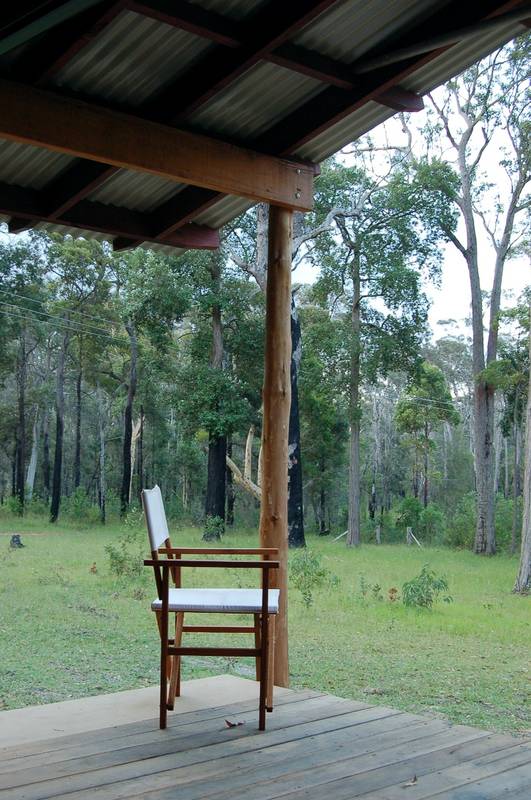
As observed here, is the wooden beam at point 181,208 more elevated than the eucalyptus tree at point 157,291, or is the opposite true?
the eucalyptus tree at point 157,291

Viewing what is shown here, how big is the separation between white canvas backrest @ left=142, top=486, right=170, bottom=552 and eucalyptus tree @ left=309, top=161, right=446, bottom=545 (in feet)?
40.3

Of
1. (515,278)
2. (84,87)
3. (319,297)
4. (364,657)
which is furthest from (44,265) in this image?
(84,87)

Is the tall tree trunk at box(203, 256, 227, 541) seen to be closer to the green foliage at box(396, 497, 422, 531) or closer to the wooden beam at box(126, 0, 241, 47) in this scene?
the green foliage at box(396, 497, 422, 531)

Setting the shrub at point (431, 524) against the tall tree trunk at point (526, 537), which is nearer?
the tall tree trunk at point (526, 537)

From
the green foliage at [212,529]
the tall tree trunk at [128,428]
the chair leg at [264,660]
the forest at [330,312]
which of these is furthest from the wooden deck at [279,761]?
the tall tree trunk at [128,428]

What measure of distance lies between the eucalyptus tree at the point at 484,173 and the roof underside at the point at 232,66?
12473 millimetres

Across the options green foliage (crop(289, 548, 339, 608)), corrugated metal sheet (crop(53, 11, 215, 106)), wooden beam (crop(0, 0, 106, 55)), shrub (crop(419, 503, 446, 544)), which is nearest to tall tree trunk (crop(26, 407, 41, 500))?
shrub (crop(419, 503, 446, 544))

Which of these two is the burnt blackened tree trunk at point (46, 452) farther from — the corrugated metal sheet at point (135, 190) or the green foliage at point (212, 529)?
the corrugated metal sheet at point (135, 190)

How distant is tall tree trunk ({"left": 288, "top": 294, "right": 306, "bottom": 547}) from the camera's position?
14.1m

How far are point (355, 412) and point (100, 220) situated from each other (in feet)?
39.0

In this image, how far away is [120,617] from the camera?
752cm

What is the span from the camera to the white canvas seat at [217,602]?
9.52ft

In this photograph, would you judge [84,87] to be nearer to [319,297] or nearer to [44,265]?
[319,297]

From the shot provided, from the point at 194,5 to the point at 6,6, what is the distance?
1.91 ft
